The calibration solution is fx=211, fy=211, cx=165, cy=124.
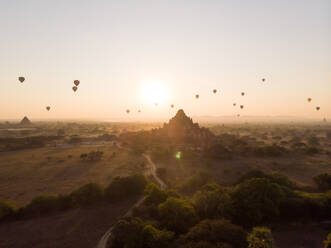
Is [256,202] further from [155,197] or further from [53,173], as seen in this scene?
[53,173]

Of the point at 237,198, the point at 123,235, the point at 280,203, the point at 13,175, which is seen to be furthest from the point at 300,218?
the point at 13,175

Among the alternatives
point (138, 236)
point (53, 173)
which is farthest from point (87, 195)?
point (53, 173)

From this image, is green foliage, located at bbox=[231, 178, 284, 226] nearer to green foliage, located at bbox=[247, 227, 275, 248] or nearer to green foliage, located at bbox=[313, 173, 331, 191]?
green foliage, located at bbox=[247, 227, 275, 248]

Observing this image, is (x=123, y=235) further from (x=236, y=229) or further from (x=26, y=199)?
(x=26, y=199)

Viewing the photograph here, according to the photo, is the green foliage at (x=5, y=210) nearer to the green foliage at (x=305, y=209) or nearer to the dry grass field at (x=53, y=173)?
the dry grass field at (x=53, y=173)

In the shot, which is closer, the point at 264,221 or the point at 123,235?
the point at 123,235

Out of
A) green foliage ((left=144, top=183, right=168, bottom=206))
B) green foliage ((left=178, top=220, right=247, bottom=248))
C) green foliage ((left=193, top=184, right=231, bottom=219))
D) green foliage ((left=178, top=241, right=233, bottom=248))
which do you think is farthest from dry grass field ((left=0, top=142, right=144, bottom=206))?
green foliage ((left=178, top=241, right=233, bottom=248))

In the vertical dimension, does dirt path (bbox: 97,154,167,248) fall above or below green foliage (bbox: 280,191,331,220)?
below
